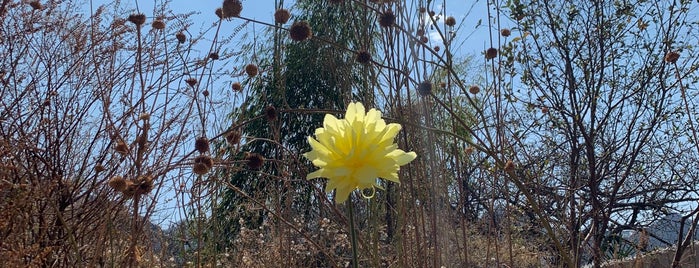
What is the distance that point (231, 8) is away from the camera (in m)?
1.76

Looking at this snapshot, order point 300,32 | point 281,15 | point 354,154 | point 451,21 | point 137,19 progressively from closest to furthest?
point 354,154 → point 300,32 → point 281,15 → point 137,19 → point 451,21

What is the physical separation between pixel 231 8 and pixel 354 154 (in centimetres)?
112

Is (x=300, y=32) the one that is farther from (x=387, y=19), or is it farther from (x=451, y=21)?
(x=451, y=21)

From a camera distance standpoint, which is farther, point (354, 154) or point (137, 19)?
point (137, 19)

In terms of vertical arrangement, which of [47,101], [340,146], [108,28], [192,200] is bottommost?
[340,146]

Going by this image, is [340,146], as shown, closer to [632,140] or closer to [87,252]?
[87,252]

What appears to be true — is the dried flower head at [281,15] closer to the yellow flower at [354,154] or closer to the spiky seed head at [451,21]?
the spiky seed head at [451,21]

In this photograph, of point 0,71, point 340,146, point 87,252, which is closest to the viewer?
point 340,146

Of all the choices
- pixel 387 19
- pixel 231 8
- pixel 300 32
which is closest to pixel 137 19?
pixel 231 8

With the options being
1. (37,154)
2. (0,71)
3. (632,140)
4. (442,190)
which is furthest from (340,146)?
(632,140)

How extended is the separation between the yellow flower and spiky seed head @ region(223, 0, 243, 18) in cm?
106

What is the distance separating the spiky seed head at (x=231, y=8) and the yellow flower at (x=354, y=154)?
106 cm

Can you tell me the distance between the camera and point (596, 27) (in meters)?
4.05

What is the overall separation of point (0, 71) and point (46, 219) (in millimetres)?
621
